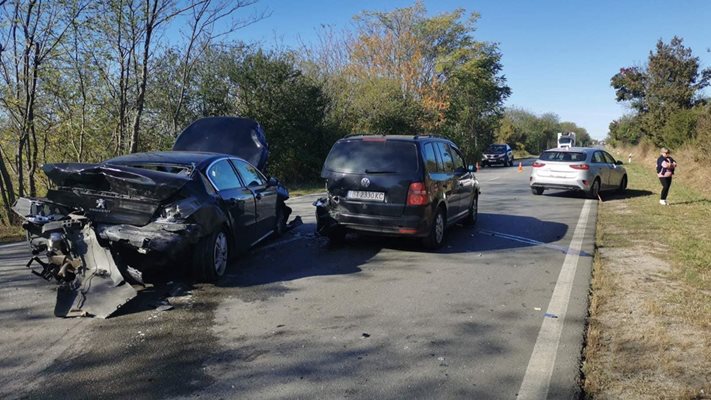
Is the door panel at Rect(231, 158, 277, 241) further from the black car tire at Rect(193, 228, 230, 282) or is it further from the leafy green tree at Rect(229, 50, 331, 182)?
the leafy green tree at Rect(229, 50, 331, 182)

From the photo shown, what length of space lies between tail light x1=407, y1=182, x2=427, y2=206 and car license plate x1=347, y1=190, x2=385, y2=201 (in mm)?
390

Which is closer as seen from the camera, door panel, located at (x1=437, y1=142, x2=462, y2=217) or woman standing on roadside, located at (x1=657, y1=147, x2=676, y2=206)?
door panel, located at (x1=437, y1=142, x2=462, y2=217)

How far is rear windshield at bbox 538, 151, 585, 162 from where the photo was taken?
15688 millimetres

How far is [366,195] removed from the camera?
7.69 metres

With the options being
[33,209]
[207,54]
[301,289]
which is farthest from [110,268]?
[207,54]

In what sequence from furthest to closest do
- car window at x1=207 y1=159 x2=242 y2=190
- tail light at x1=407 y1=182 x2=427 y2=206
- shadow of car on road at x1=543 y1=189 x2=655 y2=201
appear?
shadow of car on road at x1=543 y1=189 x2=655 y2=201
tail light at x1=407 y1=182 x2=427 y2=206
car window at x1=207 y1=159 x2=242 y2=190

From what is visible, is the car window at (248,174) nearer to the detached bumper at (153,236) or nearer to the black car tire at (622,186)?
the detached bumper at (153,236)

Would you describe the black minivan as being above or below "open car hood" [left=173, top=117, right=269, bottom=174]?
below

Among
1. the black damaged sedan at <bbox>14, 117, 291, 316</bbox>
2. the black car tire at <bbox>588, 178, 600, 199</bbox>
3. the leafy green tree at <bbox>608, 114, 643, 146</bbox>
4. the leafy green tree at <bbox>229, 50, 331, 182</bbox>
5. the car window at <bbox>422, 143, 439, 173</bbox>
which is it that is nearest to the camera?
the black damaged sedan at <bbox>14, 117, 291, 316</bbox>

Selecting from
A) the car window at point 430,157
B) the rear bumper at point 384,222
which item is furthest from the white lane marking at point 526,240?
the rear bumper at point 384,222

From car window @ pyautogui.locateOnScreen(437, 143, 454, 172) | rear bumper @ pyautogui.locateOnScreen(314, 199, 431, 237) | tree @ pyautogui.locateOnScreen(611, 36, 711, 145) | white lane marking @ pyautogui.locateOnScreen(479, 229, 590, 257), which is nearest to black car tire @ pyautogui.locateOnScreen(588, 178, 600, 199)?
white lane marking @ pyautogui.locateOnScreen(479, 229, 590, 257)

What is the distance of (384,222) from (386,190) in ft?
1.55

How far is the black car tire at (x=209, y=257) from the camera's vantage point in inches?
226

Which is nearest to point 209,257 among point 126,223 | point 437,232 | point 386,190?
point 126,223
